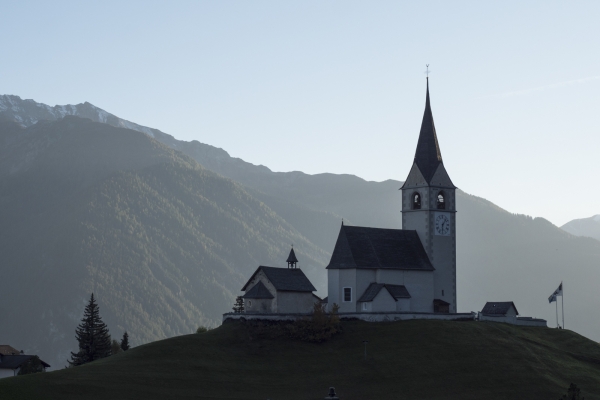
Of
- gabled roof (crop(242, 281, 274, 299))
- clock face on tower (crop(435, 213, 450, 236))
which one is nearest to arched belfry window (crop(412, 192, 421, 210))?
clock face on tower (crop(435, 213, 450, 236))

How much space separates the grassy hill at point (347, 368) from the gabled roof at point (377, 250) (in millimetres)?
8828

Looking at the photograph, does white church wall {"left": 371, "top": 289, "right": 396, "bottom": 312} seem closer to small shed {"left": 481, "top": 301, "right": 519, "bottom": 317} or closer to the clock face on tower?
the clock face on tower

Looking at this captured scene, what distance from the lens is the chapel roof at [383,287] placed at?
312ft

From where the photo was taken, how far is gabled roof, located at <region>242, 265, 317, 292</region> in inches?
3652

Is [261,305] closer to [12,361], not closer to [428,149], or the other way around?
[428,149]

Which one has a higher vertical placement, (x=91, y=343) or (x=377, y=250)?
(x=377, y=250)

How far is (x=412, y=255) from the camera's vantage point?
101m

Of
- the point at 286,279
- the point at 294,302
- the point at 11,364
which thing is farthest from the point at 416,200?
the point at 11,364

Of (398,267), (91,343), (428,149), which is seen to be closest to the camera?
(398,267)

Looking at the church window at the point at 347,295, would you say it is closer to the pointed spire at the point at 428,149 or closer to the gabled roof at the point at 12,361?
the pointed spire at the point at 428,149

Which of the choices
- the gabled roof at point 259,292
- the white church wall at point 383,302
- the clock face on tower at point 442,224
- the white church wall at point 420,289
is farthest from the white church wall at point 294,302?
the clock face on tower at point 442,224

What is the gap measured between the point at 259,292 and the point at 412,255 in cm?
1904

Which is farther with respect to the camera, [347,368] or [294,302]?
[294,302]

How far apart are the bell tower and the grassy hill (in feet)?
39.0
